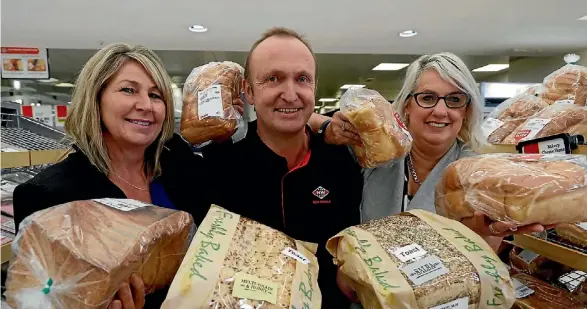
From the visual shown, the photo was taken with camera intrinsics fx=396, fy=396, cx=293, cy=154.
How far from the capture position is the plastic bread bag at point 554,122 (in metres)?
1.55

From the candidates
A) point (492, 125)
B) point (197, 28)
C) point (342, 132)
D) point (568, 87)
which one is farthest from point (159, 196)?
point (197, 28)

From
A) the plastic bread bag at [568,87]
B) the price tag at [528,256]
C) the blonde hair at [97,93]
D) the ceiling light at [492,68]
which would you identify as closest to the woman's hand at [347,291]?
the blonde hair at [97,93]

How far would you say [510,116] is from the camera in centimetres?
202

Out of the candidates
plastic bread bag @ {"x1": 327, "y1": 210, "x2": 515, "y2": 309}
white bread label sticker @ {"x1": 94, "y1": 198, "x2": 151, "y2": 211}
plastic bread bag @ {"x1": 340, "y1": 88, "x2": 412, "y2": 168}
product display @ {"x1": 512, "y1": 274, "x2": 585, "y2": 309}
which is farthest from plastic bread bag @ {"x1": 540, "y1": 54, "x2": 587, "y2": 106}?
white bread label sticker @ {"x1": 94, "y1": 198, "x2": 151, "y2": 211}

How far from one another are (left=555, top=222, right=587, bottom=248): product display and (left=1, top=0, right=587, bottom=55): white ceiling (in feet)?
10.5

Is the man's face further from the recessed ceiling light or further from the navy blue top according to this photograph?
the recessed ceiling light

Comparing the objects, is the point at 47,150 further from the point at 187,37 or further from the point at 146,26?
the point at 187,37

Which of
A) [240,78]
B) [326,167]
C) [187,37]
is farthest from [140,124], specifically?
[187,37]

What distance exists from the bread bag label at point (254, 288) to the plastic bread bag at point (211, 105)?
0.58m

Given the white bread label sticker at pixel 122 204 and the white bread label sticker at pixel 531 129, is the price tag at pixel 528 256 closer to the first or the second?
the white bread label sticker at pixel 531 129

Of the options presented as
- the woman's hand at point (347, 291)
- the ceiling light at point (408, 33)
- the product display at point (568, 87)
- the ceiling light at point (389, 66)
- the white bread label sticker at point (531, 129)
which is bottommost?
the woman's hand at point (347, 291)

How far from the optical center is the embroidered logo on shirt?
124 cm

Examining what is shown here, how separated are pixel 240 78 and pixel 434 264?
2.89 ft

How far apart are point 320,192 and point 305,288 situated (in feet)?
1.59
